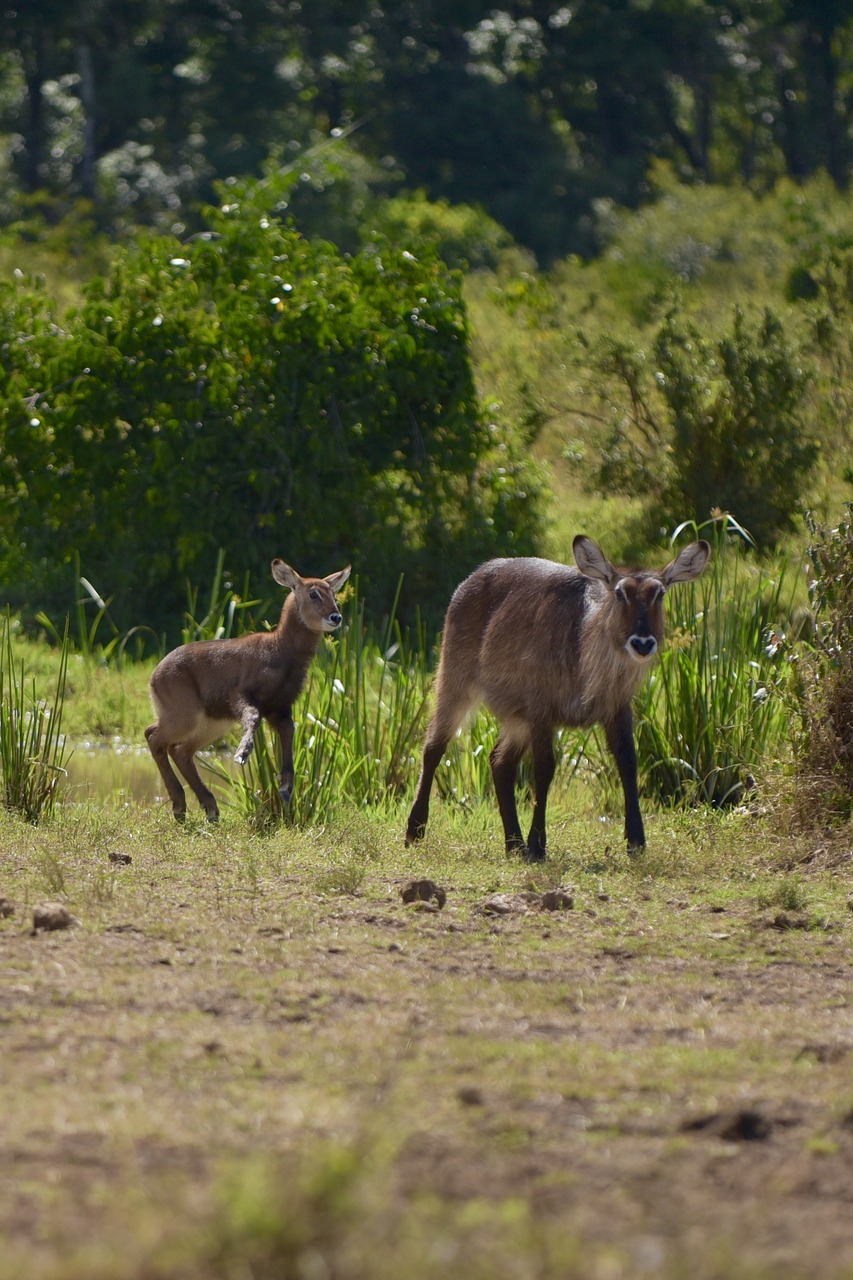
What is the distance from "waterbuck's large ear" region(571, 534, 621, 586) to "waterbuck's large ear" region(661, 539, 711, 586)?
7.3 inches

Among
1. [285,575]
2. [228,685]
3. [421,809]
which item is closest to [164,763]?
[228,685]

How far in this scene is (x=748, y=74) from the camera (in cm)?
4231

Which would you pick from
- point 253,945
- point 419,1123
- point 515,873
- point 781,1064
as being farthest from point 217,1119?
point 515,873

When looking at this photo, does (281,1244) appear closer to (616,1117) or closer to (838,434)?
(616,1117)

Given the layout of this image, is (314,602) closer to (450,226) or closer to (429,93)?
(450,226)

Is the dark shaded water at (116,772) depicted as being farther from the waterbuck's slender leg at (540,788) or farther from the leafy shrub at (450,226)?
the leafy shrub at (450,226)

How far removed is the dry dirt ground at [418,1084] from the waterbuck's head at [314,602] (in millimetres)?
2429

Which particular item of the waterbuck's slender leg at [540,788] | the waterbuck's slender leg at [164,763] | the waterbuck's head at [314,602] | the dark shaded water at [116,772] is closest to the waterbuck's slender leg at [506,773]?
the waterbuck's slender leg at [540,788]

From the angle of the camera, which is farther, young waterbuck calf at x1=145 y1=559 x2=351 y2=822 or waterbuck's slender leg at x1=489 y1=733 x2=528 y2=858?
young waterbuck calf at x1=145 y1=559 x2=351 y2=822

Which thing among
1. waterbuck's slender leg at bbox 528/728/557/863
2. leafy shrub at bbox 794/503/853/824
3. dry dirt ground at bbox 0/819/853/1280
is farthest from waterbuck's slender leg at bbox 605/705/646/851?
dry dirt ground at bbox 0/819/853/1280

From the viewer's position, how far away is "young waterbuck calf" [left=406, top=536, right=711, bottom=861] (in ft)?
19.6

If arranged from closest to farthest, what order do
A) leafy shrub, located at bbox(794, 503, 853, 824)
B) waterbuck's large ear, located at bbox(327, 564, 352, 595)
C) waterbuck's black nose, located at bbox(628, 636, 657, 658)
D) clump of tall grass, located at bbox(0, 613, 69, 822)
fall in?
waterbuck's black nose, located at bbox(628, 636, 657, 658) → leafy shrub, located at bbox(794, 503, 853, 824) → clump of tall grass, located at bbox(0, 613, 69, 822) → waterbuck's large ear, located at bbox(327, 564, 352, 595)

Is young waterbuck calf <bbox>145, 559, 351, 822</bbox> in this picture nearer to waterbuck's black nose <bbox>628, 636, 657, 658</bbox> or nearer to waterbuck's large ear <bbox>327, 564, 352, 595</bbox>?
waterbuck's large ear <bbox>327, 564, 352, 595</bbox>

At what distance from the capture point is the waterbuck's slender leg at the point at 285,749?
695 centimetres
